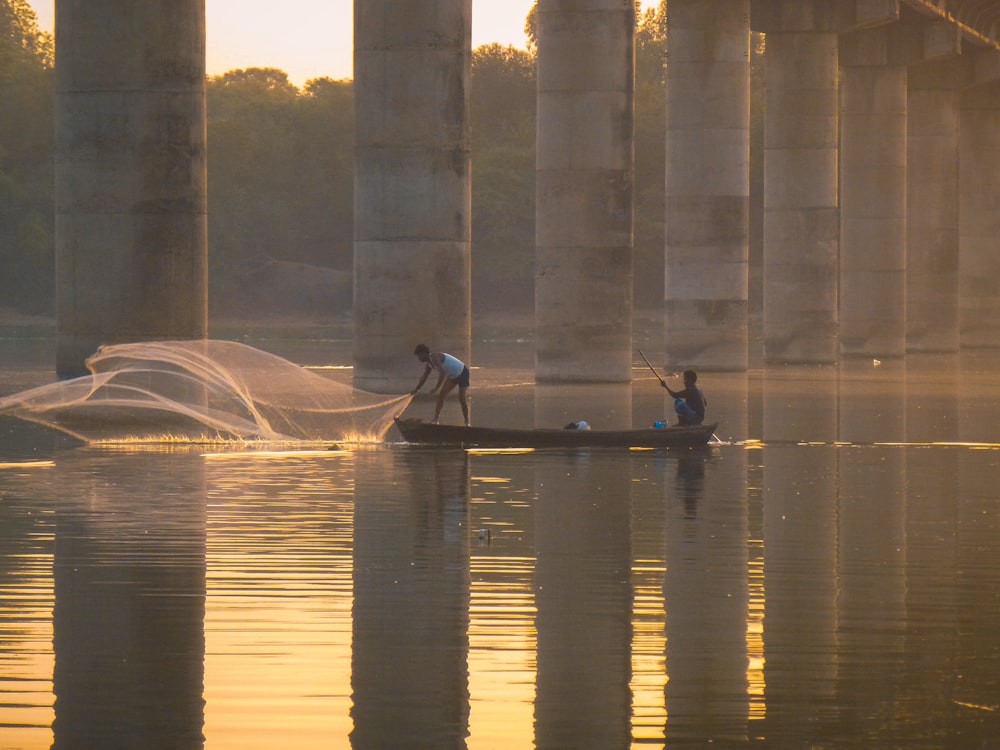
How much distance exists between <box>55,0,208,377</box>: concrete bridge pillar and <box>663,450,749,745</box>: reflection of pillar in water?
9.47m

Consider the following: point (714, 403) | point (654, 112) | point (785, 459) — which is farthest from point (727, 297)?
point (654, 112)

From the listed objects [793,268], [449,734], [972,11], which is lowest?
[449,734]

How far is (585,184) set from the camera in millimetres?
48750

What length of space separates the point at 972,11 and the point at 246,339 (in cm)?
3734

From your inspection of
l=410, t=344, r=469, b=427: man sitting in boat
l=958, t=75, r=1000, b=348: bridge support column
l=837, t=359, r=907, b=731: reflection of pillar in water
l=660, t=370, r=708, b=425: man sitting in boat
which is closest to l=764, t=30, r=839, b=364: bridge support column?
l=958, t=75, r=1000, b=348: bridge support column

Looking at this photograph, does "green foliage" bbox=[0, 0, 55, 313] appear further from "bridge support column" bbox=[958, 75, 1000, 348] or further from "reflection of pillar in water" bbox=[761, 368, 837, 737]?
"reflection of pillar in water" bbox=[761, 368, 837, 737]

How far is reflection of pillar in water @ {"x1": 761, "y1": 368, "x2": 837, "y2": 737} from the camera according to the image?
38.6 feet

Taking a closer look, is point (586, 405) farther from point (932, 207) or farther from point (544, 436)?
point (932, 207)

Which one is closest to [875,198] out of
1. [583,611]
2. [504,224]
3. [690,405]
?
[690,405]

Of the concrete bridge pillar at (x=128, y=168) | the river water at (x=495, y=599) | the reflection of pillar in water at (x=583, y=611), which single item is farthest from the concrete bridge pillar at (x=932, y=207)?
the reflection of pillar in water at (x=583, y=611)

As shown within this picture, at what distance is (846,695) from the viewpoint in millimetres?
11742

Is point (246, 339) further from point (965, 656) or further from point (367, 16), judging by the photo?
point (965, 656)

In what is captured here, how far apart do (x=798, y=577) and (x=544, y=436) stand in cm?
1244

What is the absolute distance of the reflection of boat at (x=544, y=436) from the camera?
2894cm
